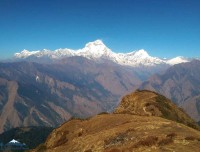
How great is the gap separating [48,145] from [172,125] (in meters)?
62.2

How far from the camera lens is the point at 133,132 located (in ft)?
249

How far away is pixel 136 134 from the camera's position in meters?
72.4

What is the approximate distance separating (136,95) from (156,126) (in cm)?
9505

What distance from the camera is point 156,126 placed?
7838 cm

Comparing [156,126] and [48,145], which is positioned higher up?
[156,126]

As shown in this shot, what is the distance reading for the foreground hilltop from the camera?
192 ft

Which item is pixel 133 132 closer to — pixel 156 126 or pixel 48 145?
→ pixel 156 126

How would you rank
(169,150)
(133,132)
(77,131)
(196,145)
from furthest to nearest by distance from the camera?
1. (77,131)
2. (133,132)
3. (196,145)
4. (169,150)

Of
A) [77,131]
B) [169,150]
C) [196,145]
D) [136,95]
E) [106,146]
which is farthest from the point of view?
[136,95]

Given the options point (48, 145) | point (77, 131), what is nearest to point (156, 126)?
point (77, 131)

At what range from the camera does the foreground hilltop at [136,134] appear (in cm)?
5856

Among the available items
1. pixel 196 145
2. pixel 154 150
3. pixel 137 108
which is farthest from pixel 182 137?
pixel 137 108

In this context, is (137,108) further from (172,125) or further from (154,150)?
(154,150)

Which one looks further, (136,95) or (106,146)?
(136,95)
